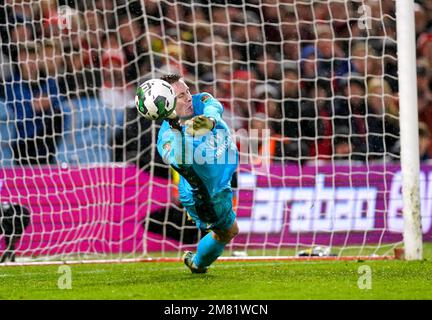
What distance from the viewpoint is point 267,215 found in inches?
477

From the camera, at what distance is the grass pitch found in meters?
6.79

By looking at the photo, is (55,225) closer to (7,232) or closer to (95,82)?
(7,232)

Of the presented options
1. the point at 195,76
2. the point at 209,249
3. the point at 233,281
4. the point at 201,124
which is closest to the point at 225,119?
the point at 195,76

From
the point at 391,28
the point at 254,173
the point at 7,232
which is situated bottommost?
the point at 7,232

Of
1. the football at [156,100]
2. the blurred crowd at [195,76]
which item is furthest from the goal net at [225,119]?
the football at [156,100]

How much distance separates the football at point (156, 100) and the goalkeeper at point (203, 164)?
0.32 meters

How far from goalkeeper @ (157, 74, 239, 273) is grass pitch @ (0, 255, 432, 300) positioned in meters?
0.37

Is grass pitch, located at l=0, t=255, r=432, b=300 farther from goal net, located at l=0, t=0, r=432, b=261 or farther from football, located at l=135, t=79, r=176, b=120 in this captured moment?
goal net, located at l=0, t=0, r=432, b=261

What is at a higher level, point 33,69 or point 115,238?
point 33,69

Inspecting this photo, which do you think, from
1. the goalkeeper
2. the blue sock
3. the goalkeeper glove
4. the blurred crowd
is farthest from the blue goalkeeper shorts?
the blurred crowd
